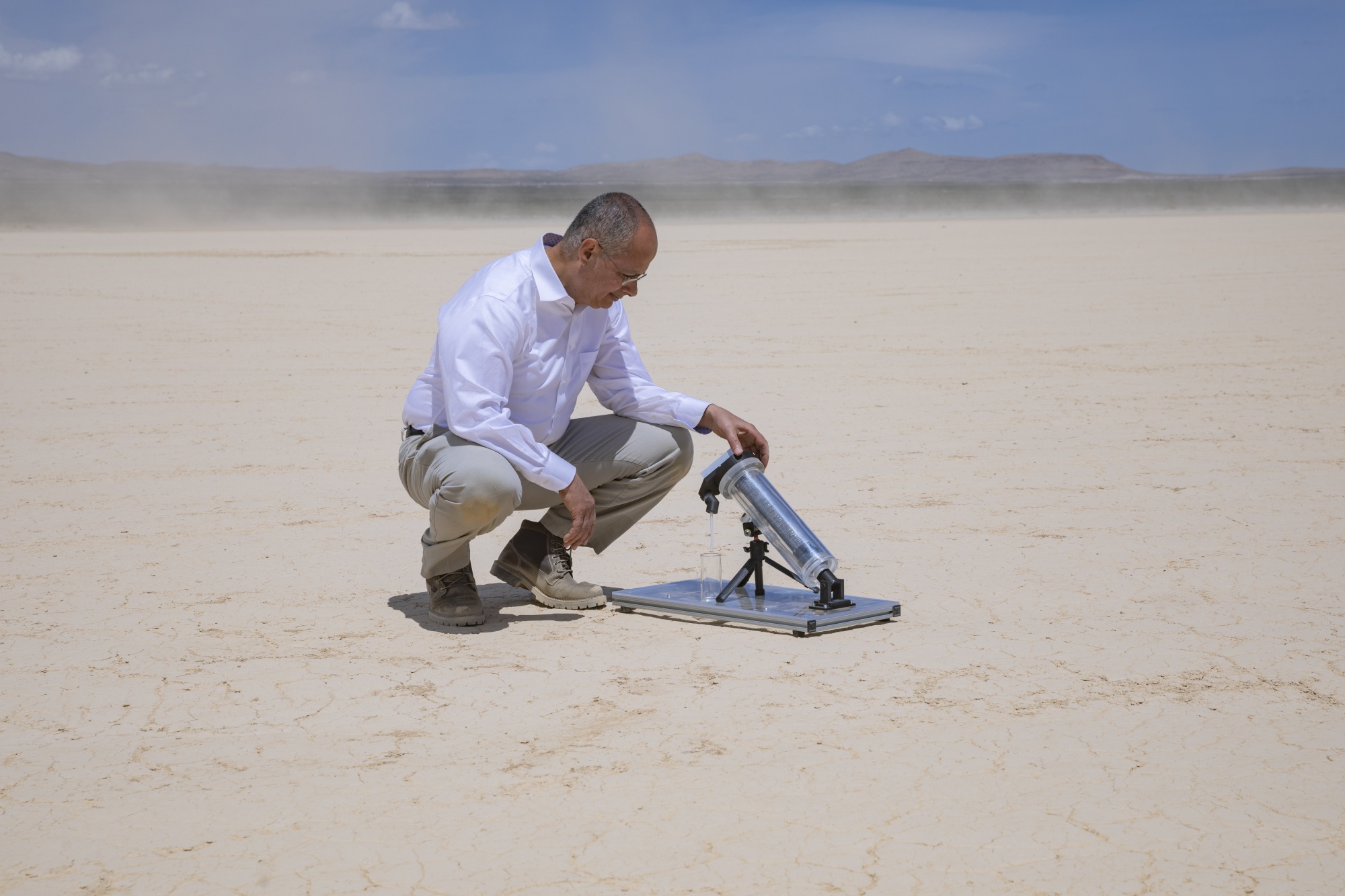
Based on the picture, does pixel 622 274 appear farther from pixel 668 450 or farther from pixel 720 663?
pixel 720 663

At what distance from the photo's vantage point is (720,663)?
4227 millimetres

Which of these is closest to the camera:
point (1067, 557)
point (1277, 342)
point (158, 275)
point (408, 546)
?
point (1067, 557)

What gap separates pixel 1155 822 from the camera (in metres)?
2.99

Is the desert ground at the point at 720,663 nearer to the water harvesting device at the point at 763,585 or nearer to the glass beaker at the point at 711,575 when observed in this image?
the water harvesting device at the point at 763,585

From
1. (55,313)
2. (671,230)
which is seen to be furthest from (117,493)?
(671,230)

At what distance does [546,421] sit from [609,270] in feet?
1.96

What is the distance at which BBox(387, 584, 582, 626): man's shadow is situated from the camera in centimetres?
467

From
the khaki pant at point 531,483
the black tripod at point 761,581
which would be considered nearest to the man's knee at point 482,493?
the khaki pant at point 531,483

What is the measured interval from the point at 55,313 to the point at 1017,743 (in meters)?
13.6

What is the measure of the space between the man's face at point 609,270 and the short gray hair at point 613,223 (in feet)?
0.06

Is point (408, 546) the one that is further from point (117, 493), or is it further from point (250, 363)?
point (250, 363)

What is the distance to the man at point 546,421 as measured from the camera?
4.35 m

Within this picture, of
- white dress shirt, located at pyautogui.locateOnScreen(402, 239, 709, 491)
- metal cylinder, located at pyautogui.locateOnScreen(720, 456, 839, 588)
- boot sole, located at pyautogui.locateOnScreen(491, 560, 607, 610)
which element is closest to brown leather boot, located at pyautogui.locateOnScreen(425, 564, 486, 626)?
boot sole, located at pyautogui.locateOnScreen(491, 560, 607, 610)

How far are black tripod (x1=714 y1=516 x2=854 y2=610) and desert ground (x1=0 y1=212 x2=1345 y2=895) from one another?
16 cm
